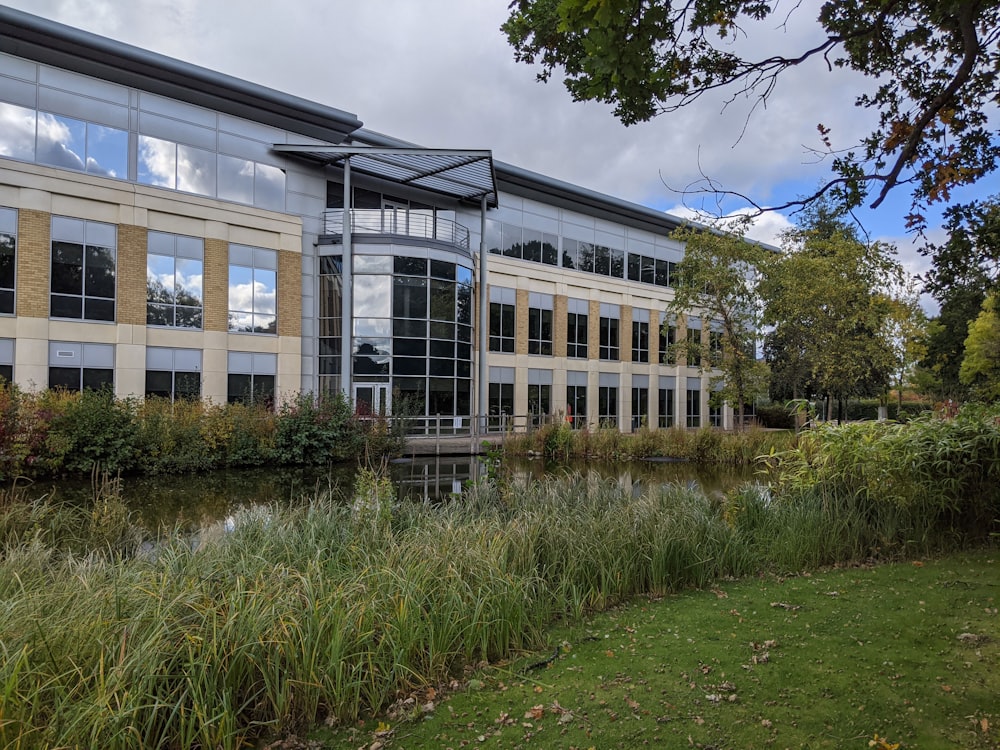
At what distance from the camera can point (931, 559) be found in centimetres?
638

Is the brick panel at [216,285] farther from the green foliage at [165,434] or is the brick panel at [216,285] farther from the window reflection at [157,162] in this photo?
the green foliage at [165,434]

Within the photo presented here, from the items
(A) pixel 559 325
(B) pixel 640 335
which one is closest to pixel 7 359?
(A) pixel 559 325

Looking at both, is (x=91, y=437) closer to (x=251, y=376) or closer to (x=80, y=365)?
(x=80, y=365)

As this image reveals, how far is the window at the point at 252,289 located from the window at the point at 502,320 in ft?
33.6

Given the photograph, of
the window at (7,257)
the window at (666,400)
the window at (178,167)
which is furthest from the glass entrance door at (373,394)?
the window at (666,400)

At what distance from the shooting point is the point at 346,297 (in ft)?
79.5

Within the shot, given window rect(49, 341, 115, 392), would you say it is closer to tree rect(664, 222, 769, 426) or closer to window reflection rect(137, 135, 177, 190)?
window reflection rect(137, 135, 177, 190)

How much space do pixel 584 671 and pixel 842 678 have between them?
146 cm

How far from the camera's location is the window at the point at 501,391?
98.1 ft

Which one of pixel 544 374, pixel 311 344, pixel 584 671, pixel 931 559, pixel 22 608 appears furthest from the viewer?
pixel 544 374

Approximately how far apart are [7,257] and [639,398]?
96.4 ft

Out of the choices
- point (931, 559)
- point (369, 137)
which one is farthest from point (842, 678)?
point (369, 137)

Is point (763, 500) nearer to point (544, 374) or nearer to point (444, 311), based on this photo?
point (444, 311)

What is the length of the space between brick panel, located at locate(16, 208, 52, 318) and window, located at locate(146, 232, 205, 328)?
111 inches
